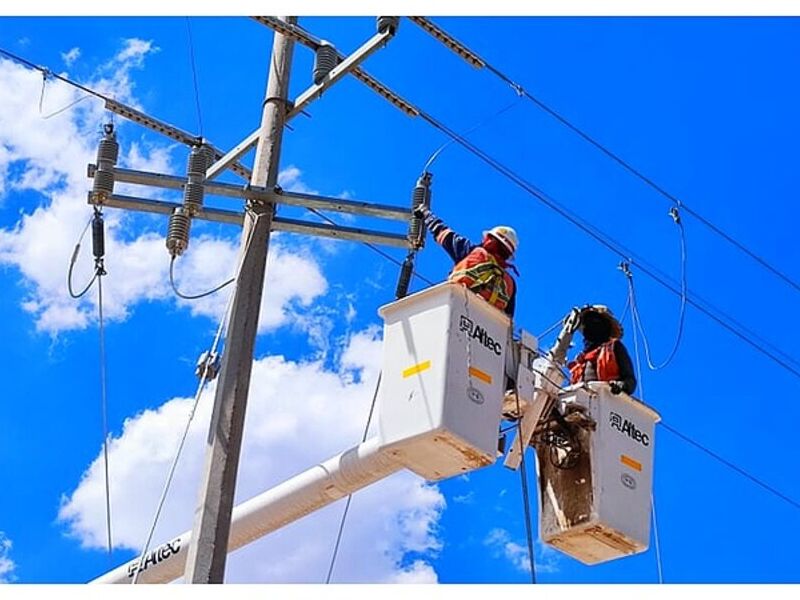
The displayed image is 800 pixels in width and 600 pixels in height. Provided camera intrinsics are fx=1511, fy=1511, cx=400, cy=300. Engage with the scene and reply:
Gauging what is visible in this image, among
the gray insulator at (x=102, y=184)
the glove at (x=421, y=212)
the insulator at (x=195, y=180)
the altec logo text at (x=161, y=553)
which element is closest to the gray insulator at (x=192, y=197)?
the insulator at (x=195, y=180)

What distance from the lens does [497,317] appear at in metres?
8.34

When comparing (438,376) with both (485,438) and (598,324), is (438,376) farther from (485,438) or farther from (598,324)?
(598,324)

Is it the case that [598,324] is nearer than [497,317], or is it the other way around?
[497,317]

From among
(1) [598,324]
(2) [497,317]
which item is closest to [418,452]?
(2) [497,317]

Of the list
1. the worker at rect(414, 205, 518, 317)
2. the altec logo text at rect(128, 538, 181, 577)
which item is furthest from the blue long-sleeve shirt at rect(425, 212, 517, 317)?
the altec logo text at rect(128, 538, 181, 577)

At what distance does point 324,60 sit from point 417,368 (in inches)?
89.0

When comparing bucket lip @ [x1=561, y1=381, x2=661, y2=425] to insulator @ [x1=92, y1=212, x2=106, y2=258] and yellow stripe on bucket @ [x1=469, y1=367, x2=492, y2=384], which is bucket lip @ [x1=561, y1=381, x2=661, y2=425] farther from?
insulator @ [x1=92, y1=212, x2=106, y2=258]

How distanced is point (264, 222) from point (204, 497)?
1.77 m

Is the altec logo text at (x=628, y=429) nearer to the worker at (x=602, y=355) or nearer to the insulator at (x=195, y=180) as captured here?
the worker at (x=602, y=355)

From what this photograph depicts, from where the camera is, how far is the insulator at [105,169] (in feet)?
28.7

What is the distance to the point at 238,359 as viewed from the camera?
27.7 ft

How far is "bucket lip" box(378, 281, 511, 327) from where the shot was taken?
809cm

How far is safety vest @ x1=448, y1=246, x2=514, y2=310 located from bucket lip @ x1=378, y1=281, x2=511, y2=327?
0.33ft

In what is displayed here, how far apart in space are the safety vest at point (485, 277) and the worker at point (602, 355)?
3.28 ft
